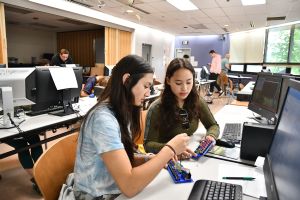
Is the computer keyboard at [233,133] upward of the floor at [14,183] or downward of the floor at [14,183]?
upward

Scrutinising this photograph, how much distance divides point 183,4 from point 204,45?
6116 mm

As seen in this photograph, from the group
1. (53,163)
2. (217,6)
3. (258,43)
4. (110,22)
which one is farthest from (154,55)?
(53,163)

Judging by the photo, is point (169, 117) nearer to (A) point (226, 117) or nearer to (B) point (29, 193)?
(A) point (226, 117)

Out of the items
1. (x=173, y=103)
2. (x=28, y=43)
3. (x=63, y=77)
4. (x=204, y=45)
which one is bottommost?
(x=173, y=103)

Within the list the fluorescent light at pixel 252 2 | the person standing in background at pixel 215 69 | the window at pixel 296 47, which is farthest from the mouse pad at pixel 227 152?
the window at pixel 296 47

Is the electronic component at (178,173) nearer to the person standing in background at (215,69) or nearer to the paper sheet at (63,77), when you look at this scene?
the paper sheet at (63,77)

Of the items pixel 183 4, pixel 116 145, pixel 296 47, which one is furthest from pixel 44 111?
pixel 296 47

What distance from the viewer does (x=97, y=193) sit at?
949mm

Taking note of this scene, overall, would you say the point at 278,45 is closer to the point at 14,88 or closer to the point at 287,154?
the point at 14,88

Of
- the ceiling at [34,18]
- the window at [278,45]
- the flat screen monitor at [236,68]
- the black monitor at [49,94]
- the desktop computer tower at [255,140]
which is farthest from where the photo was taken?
the flat screen monitor at [236,68]

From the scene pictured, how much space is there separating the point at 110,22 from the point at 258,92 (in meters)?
6.33

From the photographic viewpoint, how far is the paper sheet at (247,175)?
939 mm

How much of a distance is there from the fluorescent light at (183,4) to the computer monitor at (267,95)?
386 cm

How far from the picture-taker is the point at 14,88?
6.57ft
